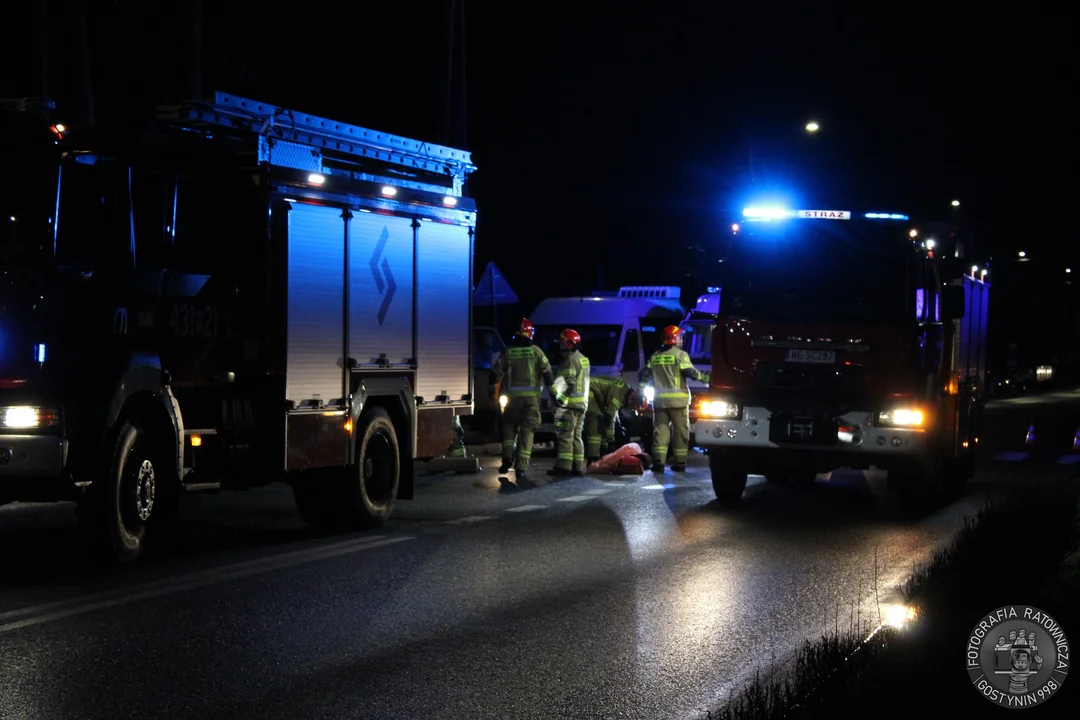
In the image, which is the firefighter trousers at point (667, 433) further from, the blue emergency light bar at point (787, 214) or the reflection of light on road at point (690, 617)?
the reflection of light on road at point (690, 617)

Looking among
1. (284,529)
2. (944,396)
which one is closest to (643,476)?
(944,396)

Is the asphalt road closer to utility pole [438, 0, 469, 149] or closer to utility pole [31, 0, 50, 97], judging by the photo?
utility pole [31, 0, 50, 97]

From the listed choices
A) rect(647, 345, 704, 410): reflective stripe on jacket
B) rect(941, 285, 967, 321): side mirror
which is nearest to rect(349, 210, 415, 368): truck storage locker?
rect(941, 285, 967, 321): side mirror

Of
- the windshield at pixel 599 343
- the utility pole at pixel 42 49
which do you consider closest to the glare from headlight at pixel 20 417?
the utility pole at pixel 42 49

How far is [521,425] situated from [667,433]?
2.09 meters

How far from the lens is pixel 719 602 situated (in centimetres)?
859

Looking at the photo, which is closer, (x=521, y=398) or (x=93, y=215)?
(x=93, y=215)

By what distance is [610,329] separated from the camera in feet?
71.7

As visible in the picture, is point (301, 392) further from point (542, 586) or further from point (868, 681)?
point (868, 681)

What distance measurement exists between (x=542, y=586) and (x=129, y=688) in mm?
3332

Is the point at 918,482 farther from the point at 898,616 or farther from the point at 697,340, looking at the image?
the point at 697,340

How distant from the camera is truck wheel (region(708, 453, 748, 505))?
13.8 meters

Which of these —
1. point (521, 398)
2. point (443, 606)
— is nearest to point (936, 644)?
point (443, 606)

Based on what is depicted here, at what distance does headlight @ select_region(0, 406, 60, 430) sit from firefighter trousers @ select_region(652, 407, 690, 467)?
9.66 metres
